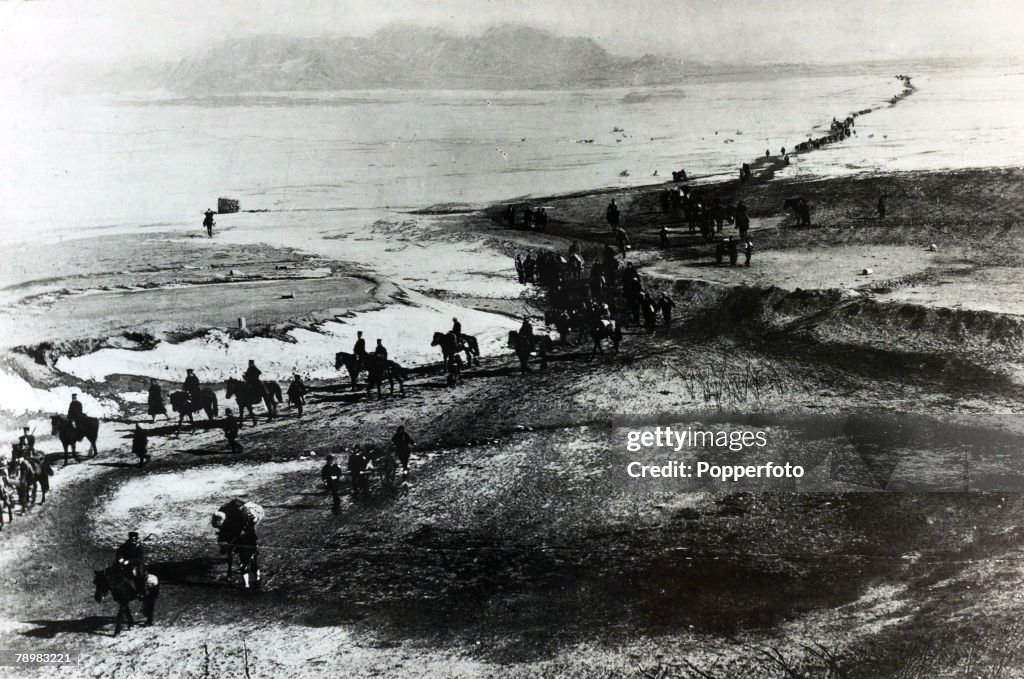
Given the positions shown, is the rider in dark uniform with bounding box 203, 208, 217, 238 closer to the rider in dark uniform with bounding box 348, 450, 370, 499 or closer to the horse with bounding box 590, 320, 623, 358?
the horse with bounding box 590, 320, 623, 358

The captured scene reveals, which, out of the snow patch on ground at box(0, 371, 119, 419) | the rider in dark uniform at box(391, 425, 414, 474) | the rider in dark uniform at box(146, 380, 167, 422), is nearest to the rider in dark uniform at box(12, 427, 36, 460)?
the snow patch on ground at box(0, 371, 119, 419)

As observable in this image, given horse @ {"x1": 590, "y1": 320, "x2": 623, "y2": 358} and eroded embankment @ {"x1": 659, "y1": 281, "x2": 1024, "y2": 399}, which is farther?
horse @ {"x1": 590, "y1": 320, "x2": 623, "y2": 358}

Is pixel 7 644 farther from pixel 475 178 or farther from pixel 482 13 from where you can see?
pixel 475 178

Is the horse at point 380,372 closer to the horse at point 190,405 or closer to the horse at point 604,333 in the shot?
the horse at point 190,405

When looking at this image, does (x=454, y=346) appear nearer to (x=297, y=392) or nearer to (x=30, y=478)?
(x=297, y=392)

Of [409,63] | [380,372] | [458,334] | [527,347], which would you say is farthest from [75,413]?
[409,63]

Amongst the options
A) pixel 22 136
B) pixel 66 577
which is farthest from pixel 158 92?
pixel 66 577
